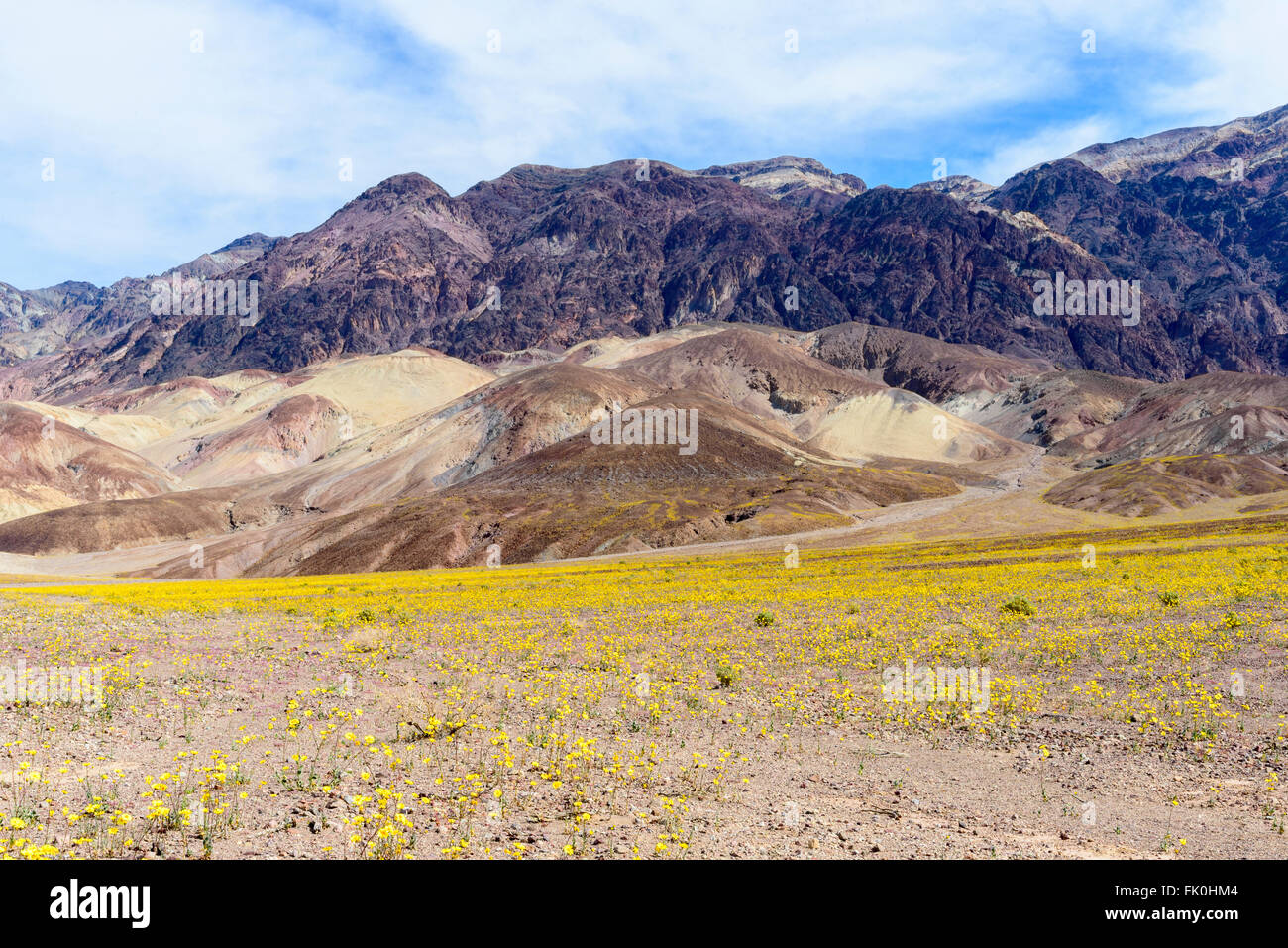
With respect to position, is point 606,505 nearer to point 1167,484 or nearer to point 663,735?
point 1167,484

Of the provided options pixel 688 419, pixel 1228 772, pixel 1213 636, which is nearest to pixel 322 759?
pixel 1228 772

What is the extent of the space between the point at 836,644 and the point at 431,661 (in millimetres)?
11828

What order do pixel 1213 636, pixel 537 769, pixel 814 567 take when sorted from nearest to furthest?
pixel 537 769
pixel 1213 636
pixel 814 567

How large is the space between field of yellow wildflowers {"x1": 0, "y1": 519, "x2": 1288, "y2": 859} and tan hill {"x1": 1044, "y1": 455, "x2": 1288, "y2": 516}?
92.1 m

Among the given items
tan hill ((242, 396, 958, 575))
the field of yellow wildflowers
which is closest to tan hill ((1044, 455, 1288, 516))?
tan hill ((242, 396, 958, 575))

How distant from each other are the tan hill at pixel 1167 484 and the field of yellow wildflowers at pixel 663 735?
9210cm

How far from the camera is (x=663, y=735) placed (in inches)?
588

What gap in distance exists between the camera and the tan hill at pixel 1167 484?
366 ft

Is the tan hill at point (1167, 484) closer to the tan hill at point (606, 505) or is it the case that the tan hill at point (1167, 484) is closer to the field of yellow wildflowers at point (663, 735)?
the tan hill at point (606, 505)

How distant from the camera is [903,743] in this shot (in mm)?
14805

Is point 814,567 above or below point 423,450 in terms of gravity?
below
